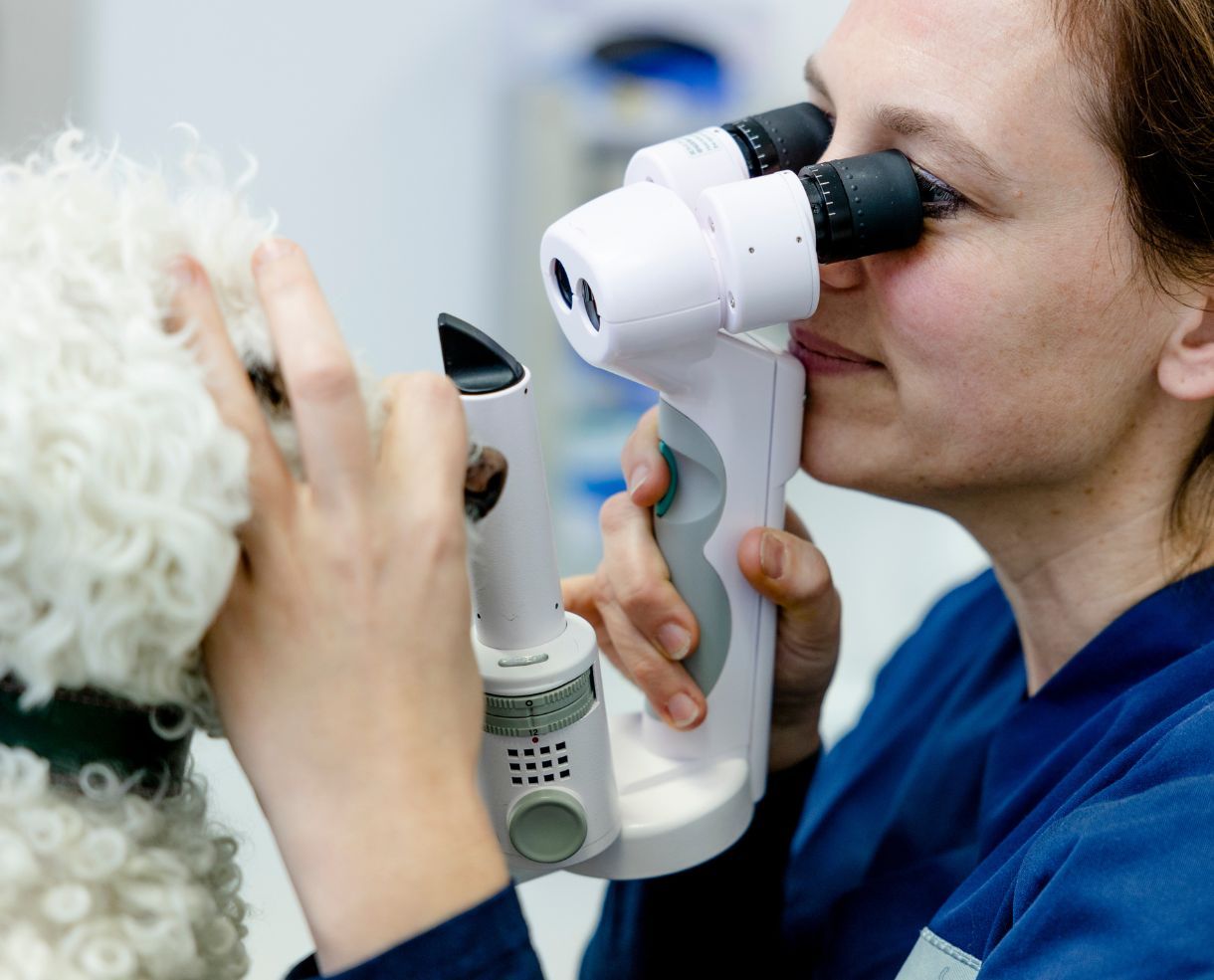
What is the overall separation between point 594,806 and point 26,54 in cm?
199

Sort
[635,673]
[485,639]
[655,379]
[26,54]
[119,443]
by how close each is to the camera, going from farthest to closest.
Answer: [26,54] → [635,673] → [655,379] → [485,639] → [119,443]

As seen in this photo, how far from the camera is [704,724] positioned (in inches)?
38.5

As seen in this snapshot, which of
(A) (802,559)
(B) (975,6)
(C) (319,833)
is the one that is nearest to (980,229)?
(B) (975,6)

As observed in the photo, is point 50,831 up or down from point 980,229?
down

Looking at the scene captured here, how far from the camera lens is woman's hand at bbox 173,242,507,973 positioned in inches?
22.0

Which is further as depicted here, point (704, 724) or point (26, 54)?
point (26, 54)

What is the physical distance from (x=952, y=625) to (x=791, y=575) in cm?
38

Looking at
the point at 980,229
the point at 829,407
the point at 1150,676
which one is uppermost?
the point at 980,229

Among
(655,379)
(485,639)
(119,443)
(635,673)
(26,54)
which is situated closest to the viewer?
(119,443)

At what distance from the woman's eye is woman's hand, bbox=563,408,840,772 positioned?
0.88ft

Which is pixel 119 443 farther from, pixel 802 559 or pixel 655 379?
pixel 802 559

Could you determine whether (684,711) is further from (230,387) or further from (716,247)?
(230,387)

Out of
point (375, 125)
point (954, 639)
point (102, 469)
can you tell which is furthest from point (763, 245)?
point (375, 125)

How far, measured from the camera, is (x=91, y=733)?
56cm
